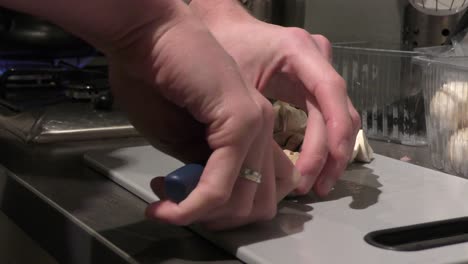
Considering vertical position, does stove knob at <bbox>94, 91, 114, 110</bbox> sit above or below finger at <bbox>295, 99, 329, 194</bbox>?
below

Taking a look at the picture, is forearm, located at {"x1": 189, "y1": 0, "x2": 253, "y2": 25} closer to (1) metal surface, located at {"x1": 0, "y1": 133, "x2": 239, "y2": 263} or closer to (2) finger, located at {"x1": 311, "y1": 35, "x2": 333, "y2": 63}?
(2) finger, located at {"x1": 311, "y1": 35, "x2": 333, "y2": 63}

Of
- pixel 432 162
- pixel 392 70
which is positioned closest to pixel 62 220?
pixel 432 162

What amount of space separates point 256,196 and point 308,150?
3.2 inches

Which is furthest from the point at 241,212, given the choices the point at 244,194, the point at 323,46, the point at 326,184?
the point at 323,46

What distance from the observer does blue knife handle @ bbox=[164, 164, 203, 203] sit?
0.47 metres

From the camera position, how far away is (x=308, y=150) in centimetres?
58

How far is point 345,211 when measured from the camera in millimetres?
570

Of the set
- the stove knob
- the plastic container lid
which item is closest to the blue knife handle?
the stove knob

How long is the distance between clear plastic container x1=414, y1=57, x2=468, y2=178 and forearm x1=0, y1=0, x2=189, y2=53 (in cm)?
40

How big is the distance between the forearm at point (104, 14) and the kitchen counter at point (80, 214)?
143mm

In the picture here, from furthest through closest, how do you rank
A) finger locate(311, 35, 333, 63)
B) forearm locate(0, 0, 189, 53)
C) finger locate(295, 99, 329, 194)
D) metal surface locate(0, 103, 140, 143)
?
1. metal surface locate(0, 103, 140, 143)
2. finger locate(311, 35, 333, 63)
3. finger locate(295, 99, 329, 194)
4. forearm locate(0, 0, 189, 53)

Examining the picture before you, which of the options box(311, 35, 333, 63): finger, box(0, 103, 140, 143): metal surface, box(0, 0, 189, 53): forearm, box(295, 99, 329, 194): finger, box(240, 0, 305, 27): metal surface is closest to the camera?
box(0, 0, 189, 53): forearm

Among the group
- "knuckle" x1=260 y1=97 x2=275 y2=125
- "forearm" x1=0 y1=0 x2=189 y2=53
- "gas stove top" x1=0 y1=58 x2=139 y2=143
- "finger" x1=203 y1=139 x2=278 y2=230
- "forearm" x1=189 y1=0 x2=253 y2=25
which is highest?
"forearm" x1=0 y1=0 x2=189 y2=53

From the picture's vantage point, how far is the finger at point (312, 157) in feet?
1.89
